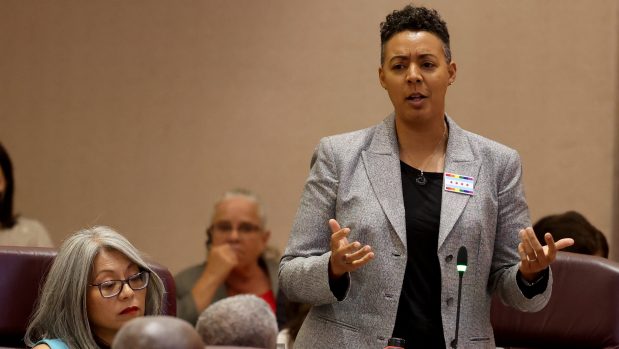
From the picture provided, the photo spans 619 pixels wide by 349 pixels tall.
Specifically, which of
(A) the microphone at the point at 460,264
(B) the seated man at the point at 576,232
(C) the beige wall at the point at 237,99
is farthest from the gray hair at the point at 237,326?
(C) the beige wall at the point at 237,99

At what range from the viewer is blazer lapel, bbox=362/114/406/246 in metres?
2.56

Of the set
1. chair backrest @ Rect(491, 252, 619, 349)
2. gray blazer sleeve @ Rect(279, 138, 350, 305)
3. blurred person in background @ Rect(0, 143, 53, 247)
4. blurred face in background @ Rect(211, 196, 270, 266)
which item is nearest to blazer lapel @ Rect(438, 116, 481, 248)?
gray blazer sleeve @ Rect(279, 138, 350, 305)

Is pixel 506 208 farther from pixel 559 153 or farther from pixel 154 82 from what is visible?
pixel 154 82

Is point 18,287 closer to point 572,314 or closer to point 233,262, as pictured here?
point 572,314

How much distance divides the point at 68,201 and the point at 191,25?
1.16 meters

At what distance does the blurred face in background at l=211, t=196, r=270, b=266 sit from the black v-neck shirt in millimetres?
2403

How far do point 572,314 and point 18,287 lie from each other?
1.65m

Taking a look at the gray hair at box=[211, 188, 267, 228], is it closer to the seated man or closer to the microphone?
the seated man

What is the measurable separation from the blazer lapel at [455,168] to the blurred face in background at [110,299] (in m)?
0.84

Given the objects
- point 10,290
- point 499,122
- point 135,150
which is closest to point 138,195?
point 135,150

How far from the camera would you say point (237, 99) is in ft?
18.7

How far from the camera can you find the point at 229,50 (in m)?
5.70

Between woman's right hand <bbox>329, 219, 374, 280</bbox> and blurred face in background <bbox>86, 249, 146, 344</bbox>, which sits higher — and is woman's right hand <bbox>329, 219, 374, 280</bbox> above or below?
above

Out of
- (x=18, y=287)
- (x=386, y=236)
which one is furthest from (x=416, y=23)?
(x=18, y=287)
